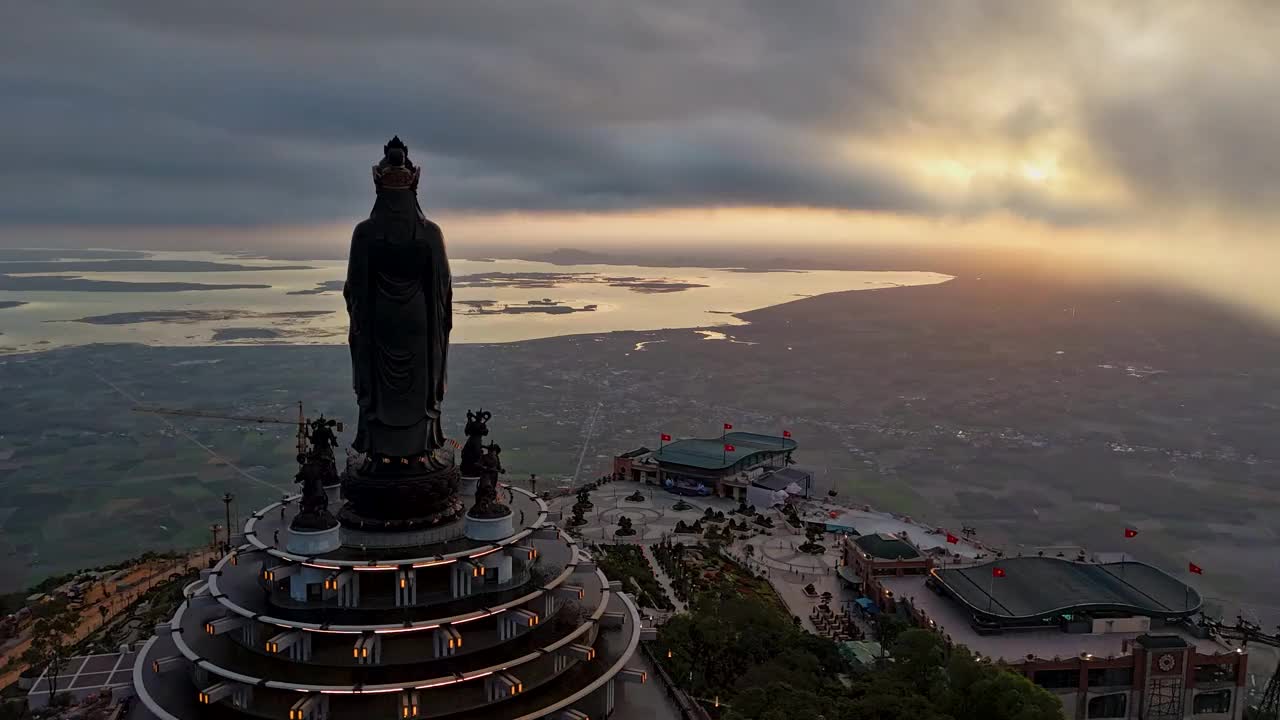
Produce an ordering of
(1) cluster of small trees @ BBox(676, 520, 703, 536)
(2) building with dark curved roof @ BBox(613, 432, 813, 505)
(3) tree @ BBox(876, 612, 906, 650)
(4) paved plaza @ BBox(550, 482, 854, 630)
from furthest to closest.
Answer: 1. (2) building with dark curved roof @ BBox(613, 432, 813, 505)
2. (1) cluster of small trees @ BBox(676, 520, 703, 536)
3. (4) paved plaza @ BBox(550, 482, 854, 630)
4. (3) tree @ BBox(876, 612, 906, 650)

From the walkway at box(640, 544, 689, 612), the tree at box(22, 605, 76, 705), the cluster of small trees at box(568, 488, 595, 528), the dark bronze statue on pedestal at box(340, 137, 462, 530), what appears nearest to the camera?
the dark bronze statue on pedestal at box(340, 137, 462, 530)

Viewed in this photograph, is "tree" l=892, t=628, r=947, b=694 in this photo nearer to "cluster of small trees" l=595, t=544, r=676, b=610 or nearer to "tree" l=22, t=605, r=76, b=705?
"cluster of small trees" l=595, t=544, r=676, b=610

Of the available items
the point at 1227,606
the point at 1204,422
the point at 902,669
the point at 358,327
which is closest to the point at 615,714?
the point at 902,669

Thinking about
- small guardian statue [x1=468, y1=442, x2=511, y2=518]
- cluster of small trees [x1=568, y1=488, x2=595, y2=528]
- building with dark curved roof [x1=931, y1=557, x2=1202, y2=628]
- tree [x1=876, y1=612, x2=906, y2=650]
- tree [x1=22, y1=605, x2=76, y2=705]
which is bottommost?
tree [x1=22, y1=605, x2=76, y2=705]

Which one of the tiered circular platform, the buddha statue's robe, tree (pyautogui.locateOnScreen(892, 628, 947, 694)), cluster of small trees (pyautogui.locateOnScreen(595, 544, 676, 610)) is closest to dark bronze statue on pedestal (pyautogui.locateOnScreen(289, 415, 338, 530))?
the tiered circular platform

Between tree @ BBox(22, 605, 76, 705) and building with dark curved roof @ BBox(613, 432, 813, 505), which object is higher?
building with dark curved roof @ BBox(613, 432, 813, 505)

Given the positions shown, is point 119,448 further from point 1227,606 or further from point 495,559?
point 1227,606

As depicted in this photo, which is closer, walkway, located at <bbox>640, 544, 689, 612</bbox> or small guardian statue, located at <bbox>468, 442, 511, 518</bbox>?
small guardian statue, located at <bbox>468, 442, 511, 518</bbox>
